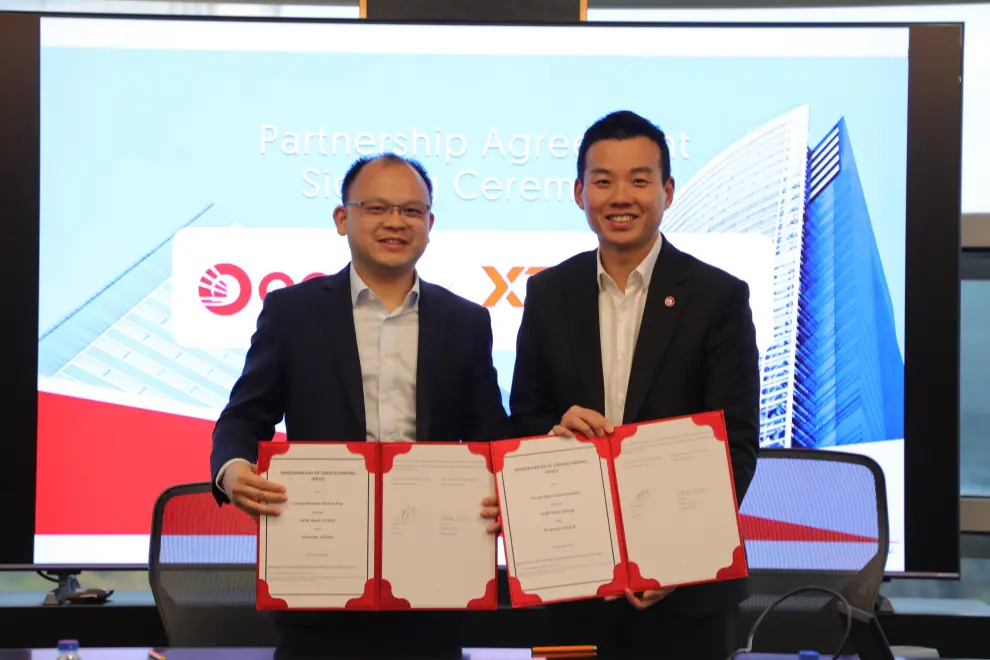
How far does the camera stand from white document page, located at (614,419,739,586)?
6.43 feet

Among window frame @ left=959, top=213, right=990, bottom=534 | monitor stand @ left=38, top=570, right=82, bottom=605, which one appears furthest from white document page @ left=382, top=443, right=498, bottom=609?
window frame @ left=959, top=213, right=990, bottom=534

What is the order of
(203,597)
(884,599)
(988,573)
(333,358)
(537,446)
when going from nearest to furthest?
(537,446), (333,358), (203,597), (884,599), (988,573)

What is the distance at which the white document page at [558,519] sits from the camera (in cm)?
195

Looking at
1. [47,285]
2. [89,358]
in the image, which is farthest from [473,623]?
[47,285]

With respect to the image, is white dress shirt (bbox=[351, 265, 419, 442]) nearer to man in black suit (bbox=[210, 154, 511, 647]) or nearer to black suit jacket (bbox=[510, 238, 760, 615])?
man in black suit (bbox=[210, 154, 511, 647])

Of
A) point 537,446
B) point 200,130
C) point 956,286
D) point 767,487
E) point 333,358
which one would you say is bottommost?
point 767,487

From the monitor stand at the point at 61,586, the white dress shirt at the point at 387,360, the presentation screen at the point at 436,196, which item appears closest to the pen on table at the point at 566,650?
the white dress shirt at the point at 387,360

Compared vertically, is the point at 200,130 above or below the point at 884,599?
above

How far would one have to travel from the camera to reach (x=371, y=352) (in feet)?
7.66

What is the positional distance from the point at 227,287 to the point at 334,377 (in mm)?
1268

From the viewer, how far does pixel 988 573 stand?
365cm

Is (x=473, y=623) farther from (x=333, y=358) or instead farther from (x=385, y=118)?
(x=385, y=118)

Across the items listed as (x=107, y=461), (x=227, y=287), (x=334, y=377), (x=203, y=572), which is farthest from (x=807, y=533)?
(x=107, y=461)

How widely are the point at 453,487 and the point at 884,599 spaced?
1.97m
